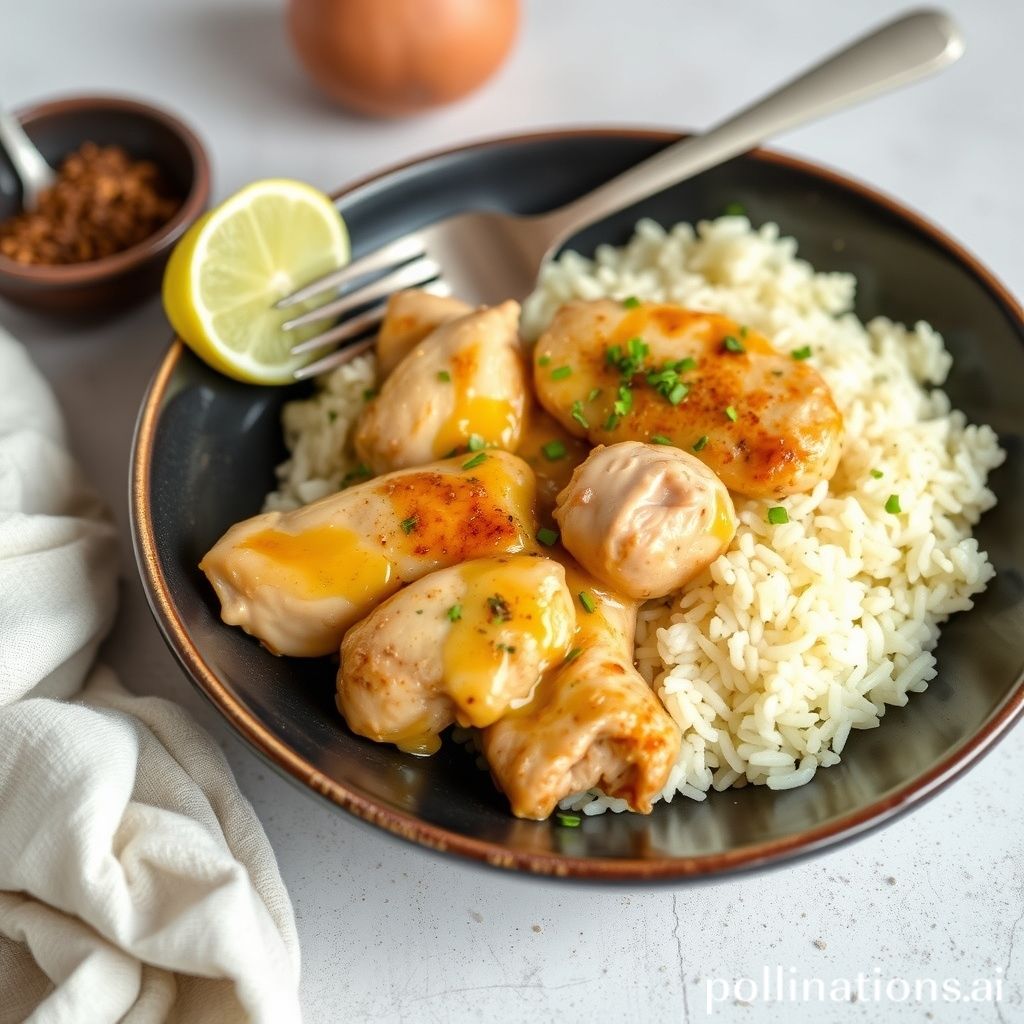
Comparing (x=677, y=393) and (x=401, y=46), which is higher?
(x=401, y=46)

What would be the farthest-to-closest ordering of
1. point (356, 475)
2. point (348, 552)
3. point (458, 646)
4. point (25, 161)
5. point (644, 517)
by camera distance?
point (25, 161)
point (356, 475)
point (348, 552)
point (644, 517)
point (458, 646)

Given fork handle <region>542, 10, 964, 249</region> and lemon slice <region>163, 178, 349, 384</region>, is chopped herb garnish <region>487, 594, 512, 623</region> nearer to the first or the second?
lemon slice <region>163, 178, 349, 384</region>

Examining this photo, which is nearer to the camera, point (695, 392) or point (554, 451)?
point (695, 392)

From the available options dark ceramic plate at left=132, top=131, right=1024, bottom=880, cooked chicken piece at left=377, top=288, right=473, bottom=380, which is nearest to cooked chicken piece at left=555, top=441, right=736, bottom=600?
dark ceramic plate at left=132, top=131, right=1024, bottom=880

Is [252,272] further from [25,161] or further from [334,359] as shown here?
[25,161]

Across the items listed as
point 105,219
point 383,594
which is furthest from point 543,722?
point 105,219

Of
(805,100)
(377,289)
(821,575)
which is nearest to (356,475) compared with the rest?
(377,289)
